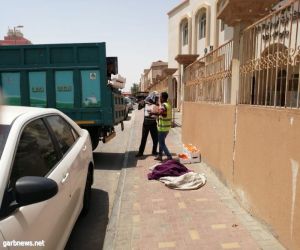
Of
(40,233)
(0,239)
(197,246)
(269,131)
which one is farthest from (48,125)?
(269,131)

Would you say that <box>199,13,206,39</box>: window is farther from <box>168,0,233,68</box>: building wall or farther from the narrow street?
the narrow street

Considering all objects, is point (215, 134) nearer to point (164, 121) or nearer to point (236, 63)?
point (236, 63)

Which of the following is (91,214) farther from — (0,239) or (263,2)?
(263,2)

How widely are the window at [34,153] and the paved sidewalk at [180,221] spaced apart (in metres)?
1.39

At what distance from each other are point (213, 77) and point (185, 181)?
88.8 inches

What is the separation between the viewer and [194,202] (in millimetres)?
4699

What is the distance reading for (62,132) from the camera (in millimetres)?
3650

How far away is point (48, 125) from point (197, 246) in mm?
2083

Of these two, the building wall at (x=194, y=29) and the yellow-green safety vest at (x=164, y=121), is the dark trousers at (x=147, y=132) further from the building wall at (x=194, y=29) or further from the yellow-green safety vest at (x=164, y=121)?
the building wall at (x=194, y=29)

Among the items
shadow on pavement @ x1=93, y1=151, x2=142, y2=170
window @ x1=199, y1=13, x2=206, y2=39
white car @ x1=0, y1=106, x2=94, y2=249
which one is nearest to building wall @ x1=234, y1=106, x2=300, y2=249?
white car @ x1=0, y1=106, x2=94, y2=249

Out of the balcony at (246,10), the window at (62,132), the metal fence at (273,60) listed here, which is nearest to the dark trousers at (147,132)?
the metal fence at (273,60)

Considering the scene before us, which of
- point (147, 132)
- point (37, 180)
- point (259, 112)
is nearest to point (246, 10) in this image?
point (259, 112)

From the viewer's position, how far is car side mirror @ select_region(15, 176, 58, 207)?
Answer: 1974 mm

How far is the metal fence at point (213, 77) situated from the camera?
5355mm
